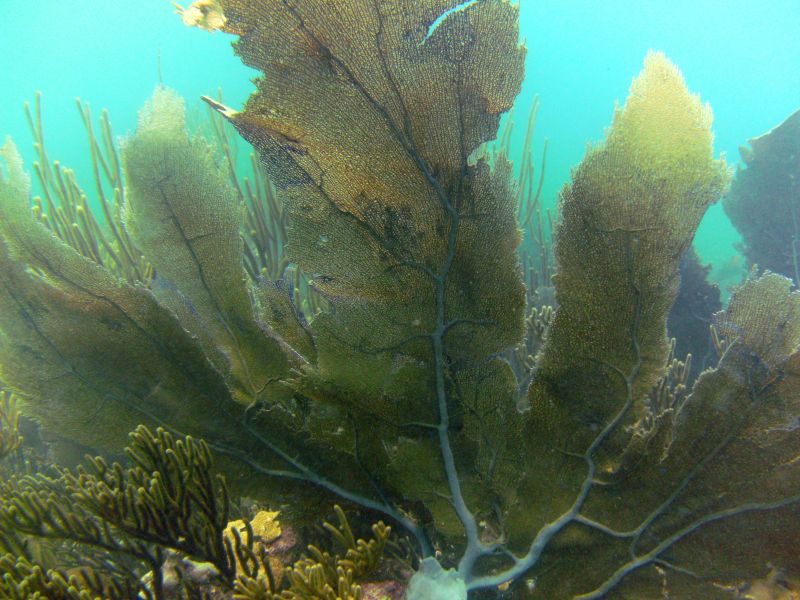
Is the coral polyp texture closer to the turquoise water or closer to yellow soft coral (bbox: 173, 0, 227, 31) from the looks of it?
yellow soft coral (bbox: 173, 0, 227, 31)

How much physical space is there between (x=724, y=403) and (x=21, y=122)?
116194 mm

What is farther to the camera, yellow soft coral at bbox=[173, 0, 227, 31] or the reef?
the reef

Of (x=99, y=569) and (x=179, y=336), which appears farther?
(x=99, y=569)

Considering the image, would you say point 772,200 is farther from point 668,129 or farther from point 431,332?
point 431,332

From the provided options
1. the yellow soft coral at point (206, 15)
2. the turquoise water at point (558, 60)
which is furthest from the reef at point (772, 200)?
the turquoise water at point (558, 60)

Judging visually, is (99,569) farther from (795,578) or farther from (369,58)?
(795,578)

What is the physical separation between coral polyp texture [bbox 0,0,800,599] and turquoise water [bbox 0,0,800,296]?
245 feet

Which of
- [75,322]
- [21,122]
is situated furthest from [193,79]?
[75,322]

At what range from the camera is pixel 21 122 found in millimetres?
84875

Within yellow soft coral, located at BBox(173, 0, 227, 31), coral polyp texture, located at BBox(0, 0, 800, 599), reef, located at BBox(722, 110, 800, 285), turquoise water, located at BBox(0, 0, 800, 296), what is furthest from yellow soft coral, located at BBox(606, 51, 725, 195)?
turquoise water, located at BBox(0, 0, 800, 296)

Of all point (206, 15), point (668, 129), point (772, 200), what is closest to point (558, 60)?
point (772, 200)

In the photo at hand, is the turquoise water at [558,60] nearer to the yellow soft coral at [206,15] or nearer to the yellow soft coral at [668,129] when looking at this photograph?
the yellow soft coral at [668,129]

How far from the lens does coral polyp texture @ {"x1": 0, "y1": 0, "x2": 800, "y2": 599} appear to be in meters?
1.42

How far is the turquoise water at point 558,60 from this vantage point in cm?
7562
